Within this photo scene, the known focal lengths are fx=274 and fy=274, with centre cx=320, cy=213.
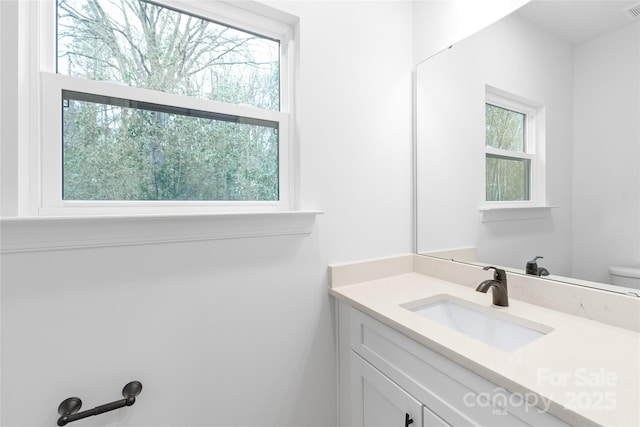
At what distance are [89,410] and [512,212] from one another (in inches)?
67.0

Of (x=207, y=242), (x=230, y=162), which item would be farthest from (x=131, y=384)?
(x=230, y=162)

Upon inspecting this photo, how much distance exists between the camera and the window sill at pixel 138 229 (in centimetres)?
77

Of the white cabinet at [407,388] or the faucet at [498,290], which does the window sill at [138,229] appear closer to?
the white cabinet at [407,388]

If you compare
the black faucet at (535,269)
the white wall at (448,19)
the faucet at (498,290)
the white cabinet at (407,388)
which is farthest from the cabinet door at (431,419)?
the white wall at (448,19)

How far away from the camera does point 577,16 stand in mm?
996

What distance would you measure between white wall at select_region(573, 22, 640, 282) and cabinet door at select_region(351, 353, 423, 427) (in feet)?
2.60

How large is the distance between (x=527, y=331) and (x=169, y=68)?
1.61m

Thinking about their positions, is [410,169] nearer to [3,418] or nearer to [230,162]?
[230,162]

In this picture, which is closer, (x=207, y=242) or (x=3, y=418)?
(x=3, y=418)

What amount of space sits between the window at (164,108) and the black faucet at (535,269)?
3.44 ft

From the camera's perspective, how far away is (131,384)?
0.91m

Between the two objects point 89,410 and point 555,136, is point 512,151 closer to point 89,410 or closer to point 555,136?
point 555,136

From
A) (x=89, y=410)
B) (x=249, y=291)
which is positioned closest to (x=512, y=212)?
(x=249, y=291)

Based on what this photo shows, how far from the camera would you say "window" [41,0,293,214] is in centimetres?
89
